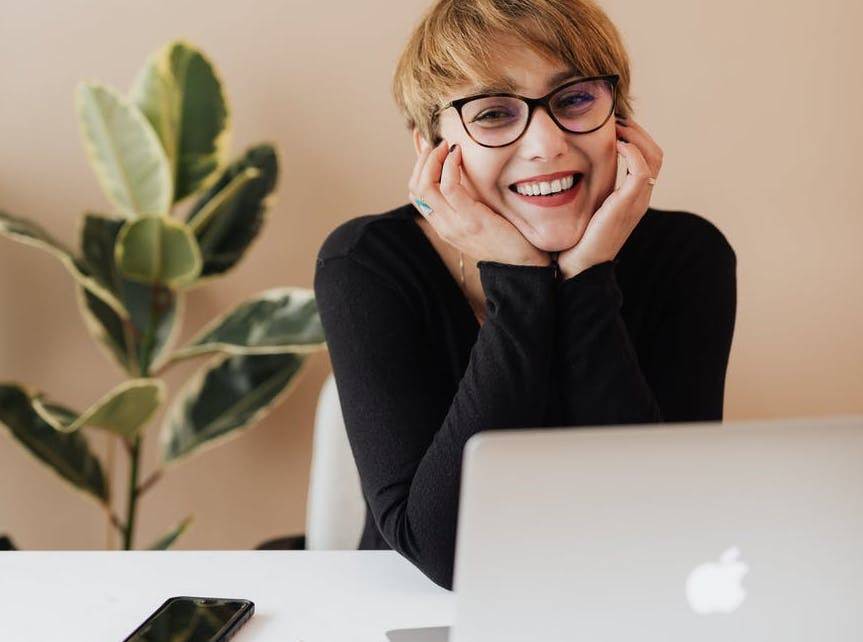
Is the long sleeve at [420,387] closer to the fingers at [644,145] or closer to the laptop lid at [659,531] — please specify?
the fingers at [644,145]

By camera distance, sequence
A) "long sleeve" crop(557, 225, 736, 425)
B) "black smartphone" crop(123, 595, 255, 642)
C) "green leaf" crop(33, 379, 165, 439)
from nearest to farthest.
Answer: "black smartphone" crop(123, 595, 255, 642)
"long sleeve" crop(557, 225, 736, 425)
"green leaf" crop(33, 379, 165, 439)

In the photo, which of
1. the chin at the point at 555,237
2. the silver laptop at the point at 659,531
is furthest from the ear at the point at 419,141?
the silver laptop at the point at 659,531

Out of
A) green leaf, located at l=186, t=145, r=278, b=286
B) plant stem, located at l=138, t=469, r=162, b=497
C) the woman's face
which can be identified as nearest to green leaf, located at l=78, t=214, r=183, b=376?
green leaf, located at l=186, t=145, r=278, b=286

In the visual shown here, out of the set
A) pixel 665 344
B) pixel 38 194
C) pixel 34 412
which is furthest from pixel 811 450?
pixel 38 194

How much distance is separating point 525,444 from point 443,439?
1.52 feet

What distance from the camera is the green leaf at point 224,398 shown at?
1977mm

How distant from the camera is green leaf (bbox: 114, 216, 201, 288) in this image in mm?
1825

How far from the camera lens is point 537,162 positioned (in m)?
1.27

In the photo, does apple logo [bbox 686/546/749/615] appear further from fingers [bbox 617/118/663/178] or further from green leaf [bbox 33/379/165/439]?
green leaf [bbox 33/379/165/439]

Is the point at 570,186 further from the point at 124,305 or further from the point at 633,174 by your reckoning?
the point at 124,305

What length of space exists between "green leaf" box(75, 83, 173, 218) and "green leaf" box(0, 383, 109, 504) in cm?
42

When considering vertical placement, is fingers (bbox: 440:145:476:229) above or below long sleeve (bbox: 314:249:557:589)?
above

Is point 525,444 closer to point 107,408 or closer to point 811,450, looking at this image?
point 811,450

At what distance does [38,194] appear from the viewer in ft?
7.07
